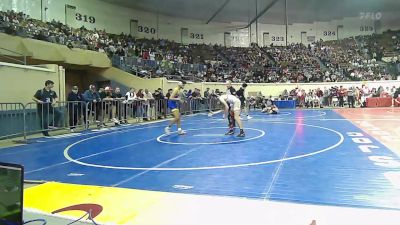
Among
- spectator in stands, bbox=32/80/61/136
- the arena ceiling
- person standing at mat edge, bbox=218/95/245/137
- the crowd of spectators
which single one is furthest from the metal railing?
the arena ceiling

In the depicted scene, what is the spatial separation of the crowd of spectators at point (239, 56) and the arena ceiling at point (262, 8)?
11.0 feet

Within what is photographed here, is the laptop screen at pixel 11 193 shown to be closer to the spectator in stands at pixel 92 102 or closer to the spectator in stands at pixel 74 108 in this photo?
Result: the spectator in stands at pixel 74 108

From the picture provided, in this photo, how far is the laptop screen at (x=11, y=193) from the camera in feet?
9.67

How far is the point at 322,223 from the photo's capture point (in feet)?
12.0

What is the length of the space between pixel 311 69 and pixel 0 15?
93.7 ft

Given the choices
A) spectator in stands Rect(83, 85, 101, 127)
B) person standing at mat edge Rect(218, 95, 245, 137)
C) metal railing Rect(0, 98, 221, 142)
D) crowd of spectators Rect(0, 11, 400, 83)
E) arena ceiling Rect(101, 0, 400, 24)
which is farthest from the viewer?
arena ceiling Rect(101, 0, 400, 24)

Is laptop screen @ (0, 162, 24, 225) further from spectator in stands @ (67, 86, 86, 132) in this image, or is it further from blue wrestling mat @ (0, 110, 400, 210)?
spectator in stands @ (67, 86, 86, 132)

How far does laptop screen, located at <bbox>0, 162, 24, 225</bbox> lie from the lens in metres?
2.95

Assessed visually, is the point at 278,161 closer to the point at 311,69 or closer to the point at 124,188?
the point at 124,188

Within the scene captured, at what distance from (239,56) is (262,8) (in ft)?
19.0

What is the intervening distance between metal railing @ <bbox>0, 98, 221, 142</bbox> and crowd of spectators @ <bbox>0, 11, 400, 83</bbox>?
769cm

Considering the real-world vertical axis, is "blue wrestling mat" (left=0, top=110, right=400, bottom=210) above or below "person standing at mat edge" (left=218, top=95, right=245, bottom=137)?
below

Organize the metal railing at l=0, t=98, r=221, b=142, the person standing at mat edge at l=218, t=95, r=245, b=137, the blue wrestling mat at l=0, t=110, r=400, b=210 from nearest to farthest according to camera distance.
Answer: the blue wrestling mat at l=0, t=110, r=400, b=210 < the person standing at mat edge at l=218, t=95, r=245, b=137 < the metal railing at l=0, t=98, r=221, b=142

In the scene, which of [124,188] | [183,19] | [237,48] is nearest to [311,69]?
[237,48]
